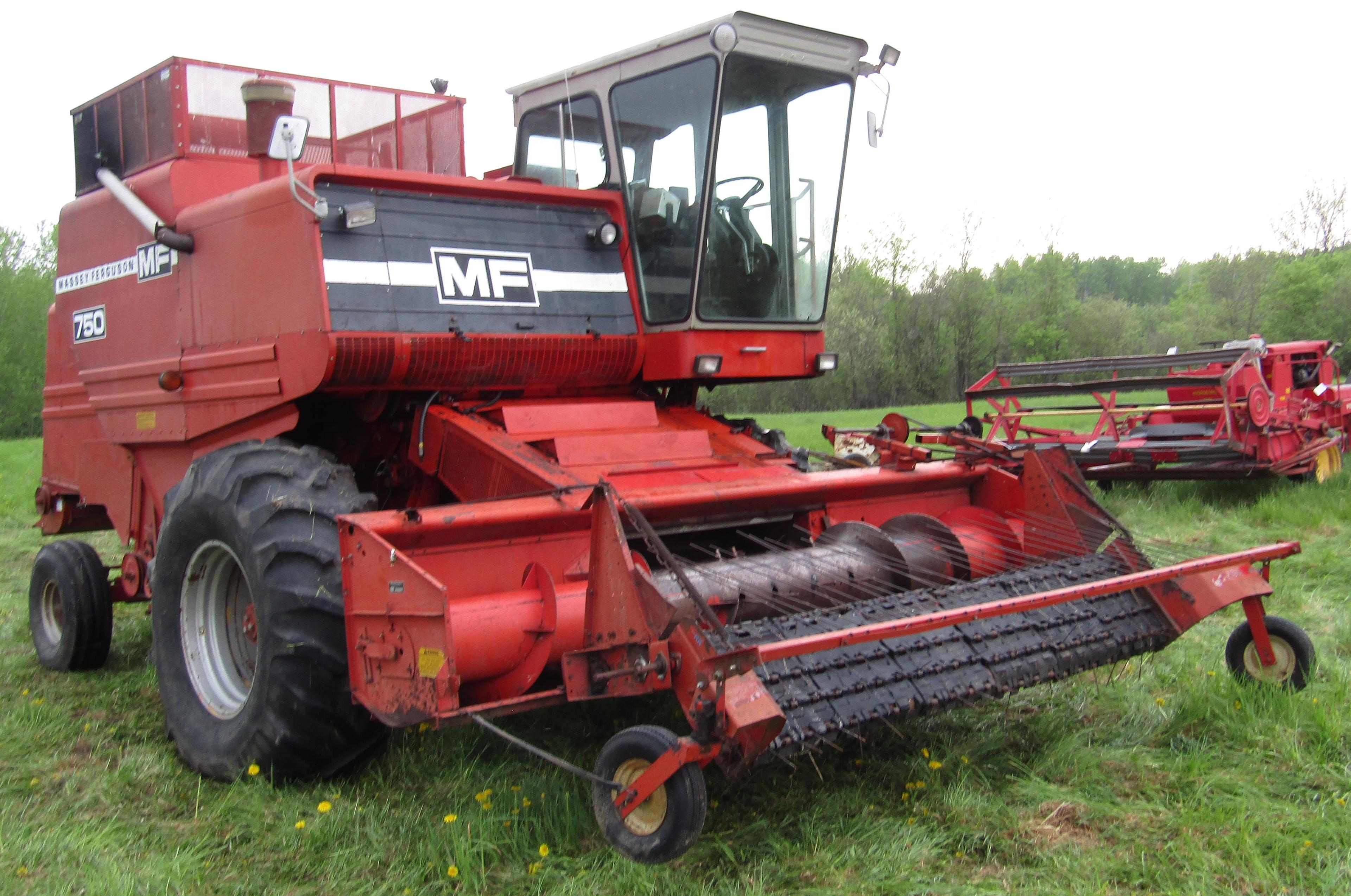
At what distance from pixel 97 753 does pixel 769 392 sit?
1162 inches

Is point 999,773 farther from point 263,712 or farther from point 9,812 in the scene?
point 9,812

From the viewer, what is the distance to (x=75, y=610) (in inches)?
208

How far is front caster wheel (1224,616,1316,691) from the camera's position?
3896 millimetres

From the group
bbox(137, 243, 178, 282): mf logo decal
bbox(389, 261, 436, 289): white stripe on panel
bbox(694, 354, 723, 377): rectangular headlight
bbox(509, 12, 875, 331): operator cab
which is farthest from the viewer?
bbox(137, 243, 178, 282): mf logo decal

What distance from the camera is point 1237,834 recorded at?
2.92m

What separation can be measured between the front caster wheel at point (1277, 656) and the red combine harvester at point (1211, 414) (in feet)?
15.0

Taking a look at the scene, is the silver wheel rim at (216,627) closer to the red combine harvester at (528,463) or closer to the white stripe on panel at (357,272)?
the red combine harvester at (528,463)

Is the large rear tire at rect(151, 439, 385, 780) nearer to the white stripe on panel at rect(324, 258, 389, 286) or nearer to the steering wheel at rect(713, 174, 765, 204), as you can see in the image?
the white stripe on panel at rect(324, 258, 389, 286)

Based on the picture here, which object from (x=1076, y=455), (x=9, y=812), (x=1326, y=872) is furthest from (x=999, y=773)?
(x=1076, y=455)

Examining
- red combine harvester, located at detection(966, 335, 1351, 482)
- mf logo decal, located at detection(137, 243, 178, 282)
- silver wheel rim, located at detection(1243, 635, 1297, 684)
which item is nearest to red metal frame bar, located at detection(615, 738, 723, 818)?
silver wheel rim, located at detection(1243, 635, 1297, 684)

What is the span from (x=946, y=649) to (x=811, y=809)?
604mm

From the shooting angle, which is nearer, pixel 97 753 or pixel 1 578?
pixel 97 753

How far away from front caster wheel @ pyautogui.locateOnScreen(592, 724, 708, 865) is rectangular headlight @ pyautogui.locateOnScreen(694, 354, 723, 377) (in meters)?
2.28

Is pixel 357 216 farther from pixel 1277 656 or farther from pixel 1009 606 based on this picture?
pixel 1277 656
